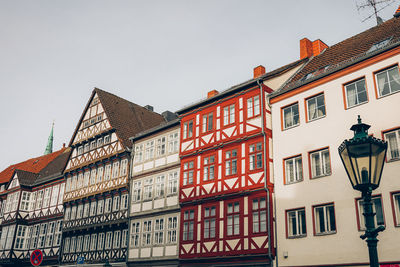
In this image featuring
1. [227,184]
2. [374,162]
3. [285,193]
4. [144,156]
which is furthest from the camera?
[144,156]

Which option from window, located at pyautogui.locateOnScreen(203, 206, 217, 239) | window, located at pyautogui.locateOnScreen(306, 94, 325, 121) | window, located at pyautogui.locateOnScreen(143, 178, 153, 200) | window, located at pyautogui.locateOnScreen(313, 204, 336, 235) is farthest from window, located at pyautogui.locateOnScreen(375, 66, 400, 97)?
window, located at pyautogui.locateOnScreen(143, 178, 153, 200)

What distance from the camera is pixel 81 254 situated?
34.8 meters

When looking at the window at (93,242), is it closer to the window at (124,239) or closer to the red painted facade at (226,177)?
the window at (124,239)

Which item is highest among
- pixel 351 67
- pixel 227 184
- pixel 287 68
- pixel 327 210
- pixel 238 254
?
pixel 287 68

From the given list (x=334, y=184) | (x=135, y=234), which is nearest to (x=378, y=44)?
(x=334, y=184)

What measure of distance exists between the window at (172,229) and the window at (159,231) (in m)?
0.64

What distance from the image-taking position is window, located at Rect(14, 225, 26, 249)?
42031 millimetres

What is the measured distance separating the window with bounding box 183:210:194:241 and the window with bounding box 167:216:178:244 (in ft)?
4.23

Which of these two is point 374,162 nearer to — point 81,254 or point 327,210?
point 327,210

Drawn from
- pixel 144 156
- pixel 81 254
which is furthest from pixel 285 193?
pixel 81 254

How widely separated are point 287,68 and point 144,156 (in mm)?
12597

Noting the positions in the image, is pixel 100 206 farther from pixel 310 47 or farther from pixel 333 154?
pixel 333 154

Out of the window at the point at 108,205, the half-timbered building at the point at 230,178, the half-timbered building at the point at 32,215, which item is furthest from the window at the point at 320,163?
the half-timbered building at the point at 32,215

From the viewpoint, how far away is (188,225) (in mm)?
26406
